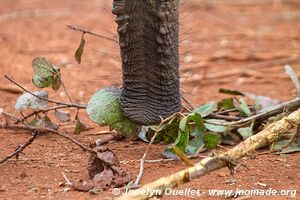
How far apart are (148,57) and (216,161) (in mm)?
555

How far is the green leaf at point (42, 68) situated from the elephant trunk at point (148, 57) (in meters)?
0.45

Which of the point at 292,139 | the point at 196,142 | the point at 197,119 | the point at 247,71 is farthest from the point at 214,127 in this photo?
the point at 247,71

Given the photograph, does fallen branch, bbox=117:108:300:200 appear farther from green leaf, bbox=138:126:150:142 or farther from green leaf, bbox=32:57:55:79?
green leaf, bbox=32:57:55:79

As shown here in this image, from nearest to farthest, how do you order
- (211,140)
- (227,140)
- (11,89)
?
(211,140), (227,140), (11,89)

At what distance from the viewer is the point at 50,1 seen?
7355 mm

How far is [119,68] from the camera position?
3340 millimetres

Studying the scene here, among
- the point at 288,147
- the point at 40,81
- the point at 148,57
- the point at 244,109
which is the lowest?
the point at 288,147

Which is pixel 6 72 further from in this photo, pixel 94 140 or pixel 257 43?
pixel 257 43

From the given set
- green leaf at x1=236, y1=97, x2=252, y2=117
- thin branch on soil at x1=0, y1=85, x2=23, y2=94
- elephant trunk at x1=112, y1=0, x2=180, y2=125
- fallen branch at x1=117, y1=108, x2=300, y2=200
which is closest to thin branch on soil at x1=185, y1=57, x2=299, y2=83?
thin branch on soil at x1=0, y1=85, x2=23, y2=94

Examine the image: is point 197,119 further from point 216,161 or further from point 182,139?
point 216,161

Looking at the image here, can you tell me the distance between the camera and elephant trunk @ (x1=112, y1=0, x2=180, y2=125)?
2.67 meters

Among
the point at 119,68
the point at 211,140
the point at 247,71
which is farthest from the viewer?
the point at 247,71

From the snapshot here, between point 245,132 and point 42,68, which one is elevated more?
point 42,68

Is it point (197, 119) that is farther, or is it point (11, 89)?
point (11, 89)
